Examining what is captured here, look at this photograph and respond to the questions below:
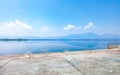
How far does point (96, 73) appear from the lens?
7.06ft

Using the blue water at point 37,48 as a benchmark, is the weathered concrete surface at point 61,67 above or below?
above

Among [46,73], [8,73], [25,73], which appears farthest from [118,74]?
[8,73]

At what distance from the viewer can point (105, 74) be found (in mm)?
2092

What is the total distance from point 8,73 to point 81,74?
140 centimetres

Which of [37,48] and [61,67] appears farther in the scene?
[37,48]

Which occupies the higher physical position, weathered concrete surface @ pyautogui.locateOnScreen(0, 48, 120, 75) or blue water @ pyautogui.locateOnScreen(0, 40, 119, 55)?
weathered concrete surface @ pyautogui.locateOnScreen(0, 48, 120, 75)

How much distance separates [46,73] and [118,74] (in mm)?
1385

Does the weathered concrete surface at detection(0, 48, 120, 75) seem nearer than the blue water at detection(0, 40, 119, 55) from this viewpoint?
Yes

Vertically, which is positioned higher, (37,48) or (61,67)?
(61,67)

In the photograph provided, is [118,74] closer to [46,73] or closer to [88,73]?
[88,73]

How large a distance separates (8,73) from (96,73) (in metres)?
1.71

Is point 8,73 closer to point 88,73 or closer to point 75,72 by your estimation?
point 75,72

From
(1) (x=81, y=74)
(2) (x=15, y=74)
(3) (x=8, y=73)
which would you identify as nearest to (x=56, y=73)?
(1) (x=81, y=74)

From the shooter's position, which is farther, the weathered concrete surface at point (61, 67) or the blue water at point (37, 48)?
the blue water at point (37, 48)
